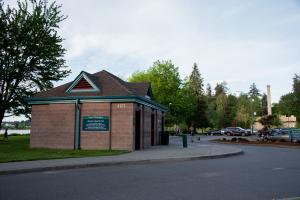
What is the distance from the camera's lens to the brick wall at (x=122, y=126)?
21.9 m

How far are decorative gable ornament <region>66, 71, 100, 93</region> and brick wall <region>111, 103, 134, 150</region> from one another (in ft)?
8.85

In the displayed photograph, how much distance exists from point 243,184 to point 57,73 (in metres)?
30.3

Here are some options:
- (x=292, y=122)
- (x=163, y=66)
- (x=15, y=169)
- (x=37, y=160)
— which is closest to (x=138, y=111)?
(x=37, y=160)

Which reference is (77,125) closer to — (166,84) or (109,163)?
(109,163)

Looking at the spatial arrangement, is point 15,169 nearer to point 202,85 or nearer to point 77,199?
point 77,199

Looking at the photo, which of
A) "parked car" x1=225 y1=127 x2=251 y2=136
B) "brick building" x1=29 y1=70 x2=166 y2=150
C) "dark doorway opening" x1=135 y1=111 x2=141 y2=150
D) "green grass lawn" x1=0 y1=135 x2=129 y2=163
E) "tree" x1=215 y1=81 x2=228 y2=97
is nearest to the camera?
"green grass lawn" x1=0 y1=135 x2=129 y2=163

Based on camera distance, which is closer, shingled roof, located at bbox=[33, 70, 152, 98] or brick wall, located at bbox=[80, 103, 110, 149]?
brick wall, located at bbox=[80, 103, 110, 149]

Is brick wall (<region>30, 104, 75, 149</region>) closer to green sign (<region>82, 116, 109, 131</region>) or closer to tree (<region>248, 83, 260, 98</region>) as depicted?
green sign (<region>82, 116, 109, 131</region>)

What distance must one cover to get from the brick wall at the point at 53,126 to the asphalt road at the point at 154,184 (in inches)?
435

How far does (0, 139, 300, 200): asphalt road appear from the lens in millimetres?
7860

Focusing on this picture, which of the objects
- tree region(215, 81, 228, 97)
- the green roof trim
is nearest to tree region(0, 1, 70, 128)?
the green roof trim

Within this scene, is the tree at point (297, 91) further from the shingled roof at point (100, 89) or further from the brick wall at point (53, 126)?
the brick wall at point (53, 126)

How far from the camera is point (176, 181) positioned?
9977 mm

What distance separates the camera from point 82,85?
2402cm
